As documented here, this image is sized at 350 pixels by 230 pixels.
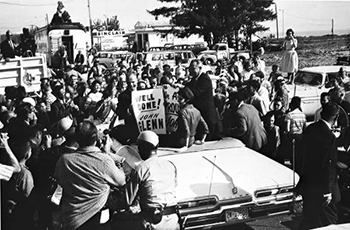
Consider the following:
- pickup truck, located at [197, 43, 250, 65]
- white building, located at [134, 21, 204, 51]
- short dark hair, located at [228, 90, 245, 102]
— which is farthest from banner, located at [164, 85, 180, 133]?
white building, located at [134, 21, 204, 51]

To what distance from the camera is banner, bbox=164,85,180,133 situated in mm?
6495

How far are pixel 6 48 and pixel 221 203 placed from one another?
6.60 m

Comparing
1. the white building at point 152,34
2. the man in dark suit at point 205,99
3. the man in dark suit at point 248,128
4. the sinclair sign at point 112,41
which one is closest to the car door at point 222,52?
the white building at point 152,34

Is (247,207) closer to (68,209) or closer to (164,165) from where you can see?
(164,165)

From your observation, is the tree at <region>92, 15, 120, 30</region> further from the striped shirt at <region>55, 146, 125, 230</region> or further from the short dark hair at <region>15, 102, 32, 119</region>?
the striped shirt at <region>55, 146, 125, 230</region>

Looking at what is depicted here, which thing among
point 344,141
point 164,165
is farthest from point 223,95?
point 164,165

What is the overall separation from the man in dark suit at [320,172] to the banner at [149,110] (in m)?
2.45

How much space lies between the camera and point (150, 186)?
12.4ft

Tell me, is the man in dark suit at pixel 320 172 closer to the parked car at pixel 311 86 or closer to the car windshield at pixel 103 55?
the parked car at pixel 311 86

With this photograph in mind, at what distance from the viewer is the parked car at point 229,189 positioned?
15.4 ft

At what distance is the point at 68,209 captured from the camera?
3.69 meters

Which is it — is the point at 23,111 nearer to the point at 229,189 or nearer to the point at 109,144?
the point at 109,144

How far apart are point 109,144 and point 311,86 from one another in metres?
6.92

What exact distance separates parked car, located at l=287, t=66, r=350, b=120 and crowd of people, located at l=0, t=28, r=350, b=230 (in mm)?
2621
